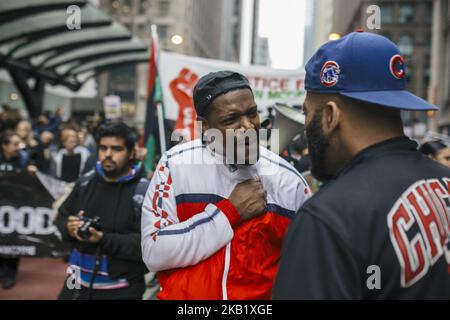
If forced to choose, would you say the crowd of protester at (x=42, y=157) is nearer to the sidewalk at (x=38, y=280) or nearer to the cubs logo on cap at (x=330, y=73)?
the sidewalk at (x=38, y=280)

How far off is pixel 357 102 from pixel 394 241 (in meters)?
0.45

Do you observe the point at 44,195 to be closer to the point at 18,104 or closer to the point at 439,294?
the point at 439,294

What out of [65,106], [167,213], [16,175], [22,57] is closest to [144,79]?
[65,106]

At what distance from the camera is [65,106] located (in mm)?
43750

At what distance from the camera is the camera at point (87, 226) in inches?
144

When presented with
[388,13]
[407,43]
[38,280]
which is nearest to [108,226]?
[38,280]

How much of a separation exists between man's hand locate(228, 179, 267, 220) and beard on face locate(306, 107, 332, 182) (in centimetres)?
51

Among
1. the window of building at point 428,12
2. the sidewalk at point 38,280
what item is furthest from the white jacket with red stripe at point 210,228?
the window of building at point 428,12

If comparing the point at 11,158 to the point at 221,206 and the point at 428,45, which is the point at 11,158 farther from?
the point at 428,45

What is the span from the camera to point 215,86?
2.39m

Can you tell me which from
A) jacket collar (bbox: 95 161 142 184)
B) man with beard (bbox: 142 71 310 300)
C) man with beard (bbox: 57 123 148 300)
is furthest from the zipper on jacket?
jacket collar (bbox: 95 161 142 184)

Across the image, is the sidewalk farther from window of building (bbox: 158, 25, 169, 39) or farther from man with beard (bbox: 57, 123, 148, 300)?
window of building (bbox: 158, 25, 169, 39)

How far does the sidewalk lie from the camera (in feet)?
22.2

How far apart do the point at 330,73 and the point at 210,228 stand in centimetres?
84
